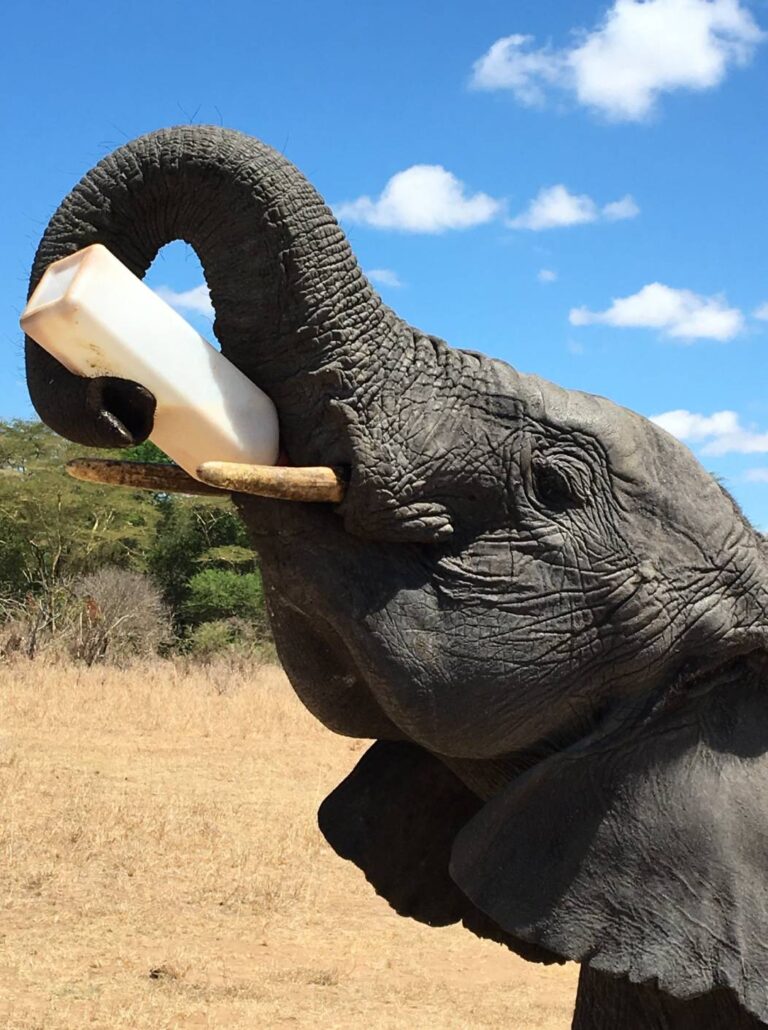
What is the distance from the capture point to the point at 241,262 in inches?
75.0

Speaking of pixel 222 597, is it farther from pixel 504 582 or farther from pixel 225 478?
pixel 225 478

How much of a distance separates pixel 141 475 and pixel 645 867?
3.27 feet

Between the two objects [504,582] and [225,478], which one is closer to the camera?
[225,478]

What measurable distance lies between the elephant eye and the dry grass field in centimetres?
348

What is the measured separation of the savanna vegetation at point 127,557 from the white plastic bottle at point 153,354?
62.4ft

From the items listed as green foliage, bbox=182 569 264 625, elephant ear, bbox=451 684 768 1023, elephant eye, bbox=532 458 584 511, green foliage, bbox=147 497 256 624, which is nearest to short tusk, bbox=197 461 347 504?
elephant eye, bbox=532 458 584 511

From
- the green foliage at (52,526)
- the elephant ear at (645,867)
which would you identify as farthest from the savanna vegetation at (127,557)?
the elephant ear at (645,867)

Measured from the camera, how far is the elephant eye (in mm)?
2012

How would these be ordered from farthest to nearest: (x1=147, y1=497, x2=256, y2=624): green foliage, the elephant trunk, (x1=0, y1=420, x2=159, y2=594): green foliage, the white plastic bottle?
(x1=147, y1=497, x2=256, y2=624): green foliage, (x1=0, y1=420, x2=159, y2=594): green foliage, the elephant trunk, the white plastic bottle

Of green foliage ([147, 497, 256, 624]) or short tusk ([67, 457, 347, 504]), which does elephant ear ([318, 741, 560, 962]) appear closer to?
short tusk ([67, 457, 347, 504])

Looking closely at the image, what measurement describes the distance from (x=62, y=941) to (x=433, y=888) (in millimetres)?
3780

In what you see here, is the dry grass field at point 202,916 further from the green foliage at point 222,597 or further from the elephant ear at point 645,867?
the green foliage at point 222,597

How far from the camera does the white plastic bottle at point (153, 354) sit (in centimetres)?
173

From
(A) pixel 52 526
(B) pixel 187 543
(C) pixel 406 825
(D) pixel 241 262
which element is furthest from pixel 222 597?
(D) pixel 241 262
